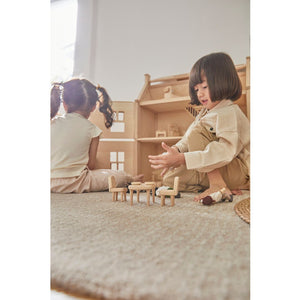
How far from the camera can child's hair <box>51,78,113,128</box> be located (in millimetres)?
656

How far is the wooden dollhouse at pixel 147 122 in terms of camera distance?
0.62m

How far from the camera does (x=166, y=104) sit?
26.0 inches

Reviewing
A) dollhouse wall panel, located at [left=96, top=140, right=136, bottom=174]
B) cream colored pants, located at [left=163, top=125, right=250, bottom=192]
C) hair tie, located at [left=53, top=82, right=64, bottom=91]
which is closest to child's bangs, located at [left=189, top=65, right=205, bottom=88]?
cream colored pants, located at [left=163, top=125, right=250, bottom=192]

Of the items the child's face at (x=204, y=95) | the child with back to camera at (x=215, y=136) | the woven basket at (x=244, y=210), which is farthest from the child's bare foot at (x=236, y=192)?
the child's face at (x=204, y=95)

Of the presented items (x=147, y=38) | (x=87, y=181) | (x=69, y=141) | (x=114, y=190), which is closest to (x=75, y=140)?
(x=69, y=141)

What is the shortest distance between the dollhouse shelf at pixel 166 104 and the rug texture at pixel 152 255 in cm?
31

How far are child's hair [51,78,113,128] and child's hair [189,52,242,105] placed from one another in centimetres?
26

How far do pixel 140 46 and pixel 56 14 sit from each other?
8.8 inches

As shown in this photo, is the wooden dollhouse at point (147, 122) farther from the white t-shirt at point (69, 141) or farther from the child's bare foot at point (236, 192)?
the child's bare foot at point (236, 192)

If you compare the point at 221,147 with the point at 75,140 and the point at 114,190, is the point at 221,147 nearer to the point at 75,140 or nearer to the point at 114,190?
the point at 114,190

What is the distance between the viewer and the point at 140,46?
0.61 metres

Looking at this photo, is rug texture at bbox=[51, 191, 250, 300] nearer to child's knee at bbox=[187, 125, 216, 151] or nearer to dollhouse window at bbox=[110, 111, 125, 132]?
child's knee at bbox=[187, 125, 216, 151]
